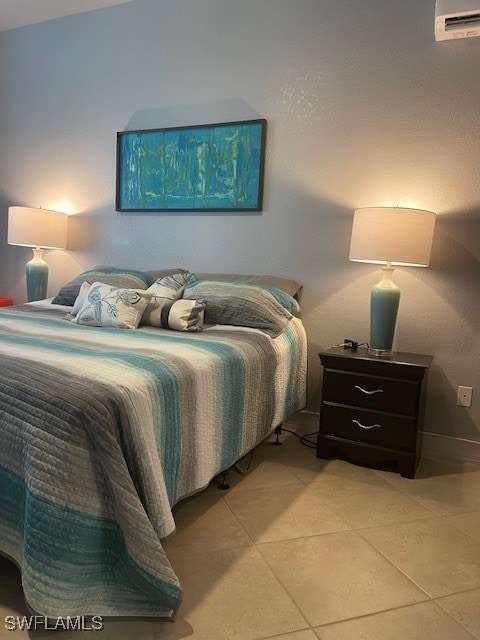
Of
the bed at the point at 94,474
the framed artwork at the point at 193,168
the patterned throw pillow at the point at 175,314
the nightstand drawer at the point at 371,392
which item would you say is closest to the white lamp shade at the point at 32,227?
the framed artwork at the point at 193,168

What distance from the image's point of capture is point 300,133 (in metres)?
2.86

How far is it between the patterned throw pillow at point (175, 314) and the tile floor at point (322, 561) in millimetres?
751

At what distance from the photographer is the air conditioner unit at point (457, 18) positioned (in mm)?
2285

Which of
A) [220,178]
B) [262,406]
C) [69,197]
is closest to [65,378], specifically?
[262,406]

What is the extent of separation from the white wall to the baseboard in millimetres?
47

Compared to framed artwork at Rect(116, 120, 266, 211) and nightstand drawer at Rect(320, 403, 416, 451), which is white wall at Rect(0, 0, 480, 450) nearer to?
framed artwork at Rect(116, 120, 266, 211)

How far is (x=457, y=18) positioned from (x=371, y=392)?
189cm

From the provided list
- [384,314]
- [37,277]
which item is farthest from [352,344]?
[37,277]

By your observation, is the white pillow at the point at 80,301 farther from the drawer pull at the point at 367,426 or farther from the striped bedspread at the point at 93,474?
the drawer pull at the point at 367,426

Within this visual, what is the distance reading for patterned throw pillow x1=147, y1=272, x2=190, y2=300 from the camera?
2.67m

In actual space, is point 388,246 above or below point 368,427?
above

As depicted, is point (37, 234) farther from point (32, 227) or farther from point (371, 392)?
point (371, 392)

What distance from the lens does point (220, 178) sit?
10.1ft

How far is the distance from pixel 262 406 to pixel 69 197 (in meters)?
2.44
